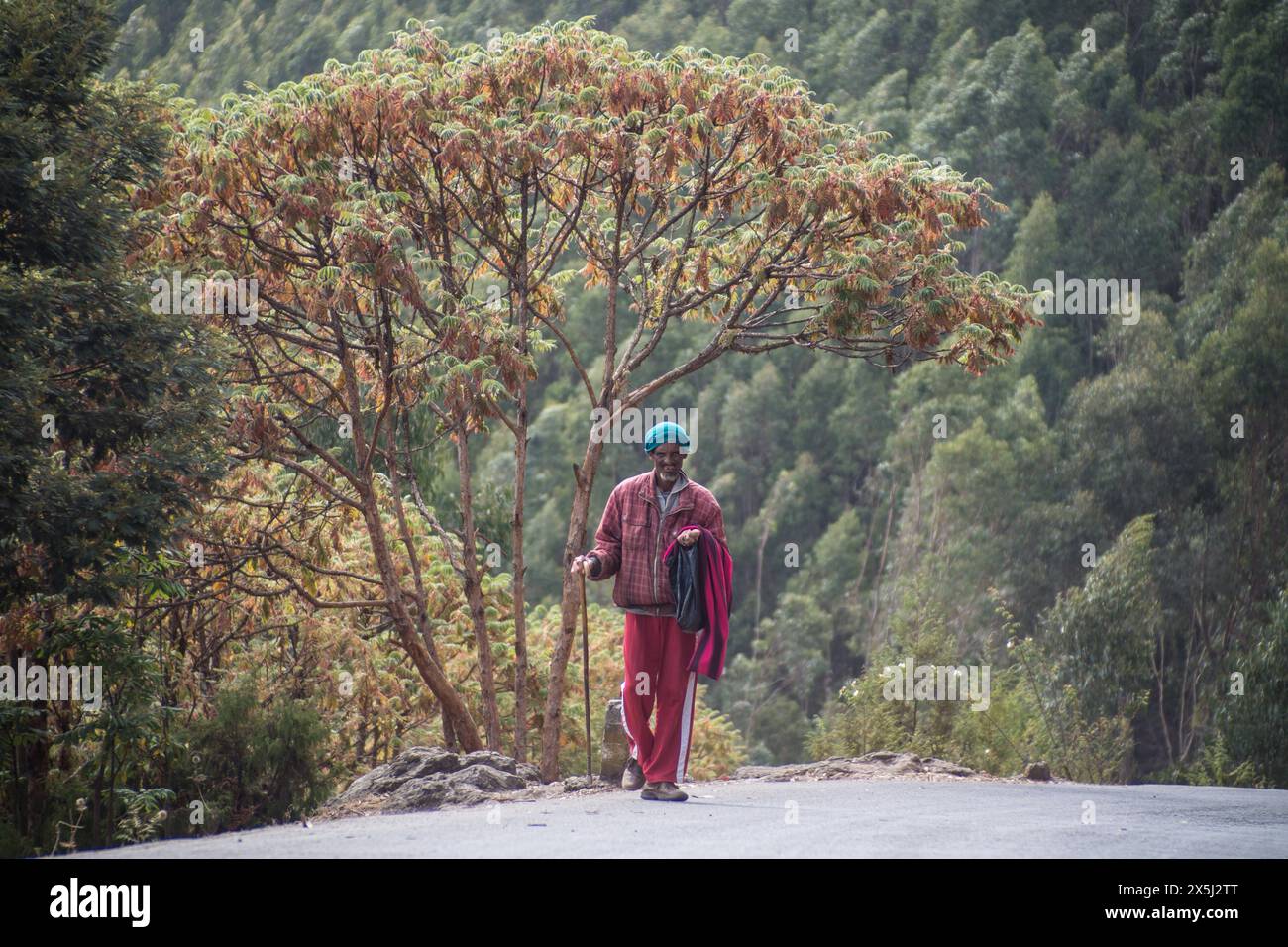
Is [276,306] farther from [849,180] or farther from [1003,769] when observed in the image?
[1003,769]

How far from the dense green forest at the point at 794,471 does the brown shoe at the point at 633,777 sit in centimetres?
352

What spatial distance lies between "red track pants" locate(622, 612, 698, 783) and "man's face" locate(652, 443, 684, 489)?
0.81 meters

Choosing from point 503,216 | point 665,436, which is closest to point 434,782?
point 665,436

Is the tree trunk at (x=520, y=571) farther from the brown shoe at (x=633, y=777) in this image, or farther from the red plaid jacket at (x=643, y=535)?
the red plaid jacket at (x=643, y=535)

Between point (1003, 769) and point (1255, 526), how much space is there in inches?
1236

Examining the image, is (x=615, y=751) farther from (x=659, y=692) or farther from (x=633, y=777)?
(x=659, y=692)

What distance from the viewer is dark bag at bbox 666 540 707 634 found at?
29.1ft

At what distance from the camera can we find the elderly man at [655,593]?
893 cm

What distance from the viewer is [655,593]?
905 centimetres

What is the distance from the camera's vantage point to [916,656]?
17.4 metres

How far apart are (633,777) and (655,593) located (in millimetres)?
1206

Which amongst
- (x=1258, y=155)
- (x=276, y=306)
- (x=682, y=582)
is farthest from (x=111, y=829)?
(x=1258, y=155)

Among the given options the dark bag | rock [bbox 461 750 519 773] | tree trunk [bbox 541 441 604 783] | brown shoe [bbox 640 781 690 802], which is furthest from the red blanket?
tree trunk [bbox 541 441 604 783]

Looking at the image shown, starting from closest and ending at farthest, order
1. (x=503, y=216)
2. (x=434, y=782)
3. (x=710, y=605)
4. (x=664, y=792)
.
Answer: (x=664, y=792) < (x=710, y=605) < (x=434, y=782) < (x=503, y=216)
